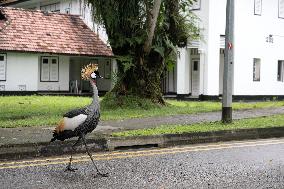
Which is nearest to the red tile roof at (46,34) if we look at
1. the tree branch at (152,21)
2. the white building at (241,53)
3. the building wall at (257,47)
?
the white building at (241,53)

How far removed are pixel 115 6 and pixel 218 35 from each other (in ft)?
40.1

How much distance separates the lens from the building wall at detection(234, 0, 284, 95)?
31.7m

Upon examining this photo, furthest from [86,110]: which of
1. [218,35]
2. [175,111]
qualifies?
[218,35]

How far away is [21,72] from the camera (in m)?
33.4

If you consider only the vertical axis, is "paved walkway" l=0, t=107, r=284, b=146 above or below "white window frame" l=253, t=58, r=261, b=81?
below

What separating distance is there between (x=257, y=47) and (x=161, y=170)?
82.0 feet

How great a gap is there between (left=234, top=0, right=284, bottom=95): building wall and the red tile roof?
8.69 metres

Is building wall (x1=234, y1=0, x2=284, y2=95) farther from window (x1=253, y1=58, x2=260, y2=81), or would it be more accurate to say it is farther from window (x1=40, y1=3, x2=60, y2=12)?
window (x1=40, y1=3, x2=60, y2=12)

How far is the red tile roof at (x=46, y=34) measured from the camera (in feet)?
108

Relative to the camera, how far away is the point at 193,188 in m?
7.46

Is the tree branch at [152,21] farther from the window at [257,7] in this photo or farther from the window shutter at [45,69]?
the window shutter at [45,69]

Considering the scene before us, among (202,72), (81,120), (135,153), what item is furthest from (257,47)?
(81,120)

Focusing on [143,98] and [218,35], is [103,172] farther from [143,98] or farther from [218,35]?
[218,35]

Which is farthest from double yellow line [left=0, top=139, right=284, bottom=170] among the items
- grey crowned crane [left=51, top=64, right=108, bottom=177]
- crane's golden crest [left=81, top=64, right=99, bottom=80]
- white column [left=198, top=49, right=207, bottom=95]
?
white column [left=198, top=49, right=207, bottom=95]
